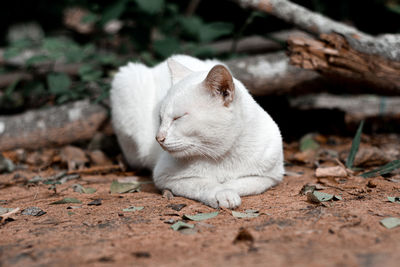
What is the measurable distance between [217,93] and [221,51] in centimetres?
364

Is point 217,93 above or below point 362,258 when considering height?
above

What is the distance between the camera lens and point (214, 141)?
2520mm

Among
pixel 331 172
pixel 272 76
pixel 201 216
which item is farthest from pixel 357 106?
pixel 201 216

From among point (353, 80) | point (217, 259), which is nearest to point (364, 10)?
point (353, 80)

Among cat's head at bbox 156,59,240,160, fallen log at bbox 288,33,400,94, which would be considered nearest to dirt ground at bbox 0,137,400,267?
cat's head at bbox 156,59,240,160

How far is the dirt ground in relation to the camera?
1.63 m

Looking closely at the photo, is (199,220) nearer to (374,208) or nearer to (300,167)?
(374,208)

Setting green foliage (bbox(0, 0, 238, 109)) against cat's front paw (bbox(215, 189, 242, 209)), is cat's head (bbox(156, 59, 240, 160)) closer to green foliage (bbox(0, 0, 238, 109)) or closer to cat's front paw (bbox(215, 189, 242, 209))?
cat's front paw (bbox(215, 189, 242, 209))

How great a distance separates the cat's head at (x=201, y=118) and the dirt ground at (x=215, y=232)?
17.4 inches

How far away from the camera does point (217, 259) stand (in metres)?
1.62

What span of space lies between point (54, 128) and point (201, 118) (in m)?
2.82

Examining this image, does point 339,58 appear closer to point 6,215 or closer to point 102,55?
point 6,215

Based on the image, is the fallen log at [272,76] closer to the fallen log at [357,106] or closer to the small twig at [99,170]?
the fallen log at [357,106]

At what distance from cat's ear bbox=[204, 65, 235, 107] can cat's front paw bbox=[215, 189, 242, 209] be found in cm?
61
